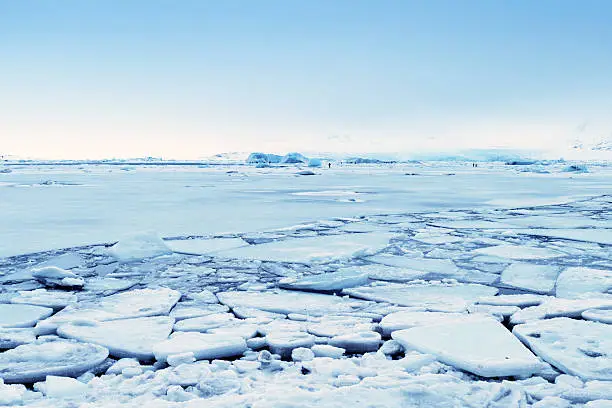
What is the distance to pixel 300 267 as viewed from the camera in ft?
10.3

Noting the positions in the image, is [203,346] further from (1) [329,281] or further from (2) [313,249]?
(2) [313,249]

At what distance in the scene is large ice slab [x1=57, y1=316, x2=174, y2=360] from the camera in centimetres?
174

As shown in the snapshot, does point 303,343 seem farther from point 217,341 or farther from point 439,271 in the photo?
point 439,271

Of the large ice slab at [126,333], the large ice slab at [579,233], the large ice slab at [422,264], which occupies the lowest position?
the large ice slab at [579,233]

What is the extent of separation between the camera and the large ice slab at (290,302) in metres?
2.24

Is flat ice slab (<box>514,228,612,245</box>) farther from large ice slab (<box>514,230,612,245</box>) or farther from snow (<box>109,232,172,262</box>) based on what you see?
snow (<box>109,232,172,262</box>)

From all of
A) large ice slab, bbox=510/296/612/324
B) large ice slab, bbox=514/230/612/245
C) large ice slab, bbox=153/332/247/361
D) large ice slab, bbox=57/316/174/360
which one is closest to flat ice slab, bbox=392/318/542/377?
large ice slab, bbox=510/296/612/324

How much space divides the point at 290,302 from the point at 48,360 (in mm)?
1044

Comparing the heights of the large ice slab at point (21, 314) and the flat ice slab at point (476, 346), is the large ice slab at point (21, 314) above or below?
below

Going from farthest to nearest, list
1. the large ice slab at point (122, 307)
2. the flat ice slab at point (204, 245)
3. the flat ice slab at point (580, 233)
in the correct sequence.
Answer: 1. the flat ice slab at point (580, 233)
2. the flat ice slab at point (204, 245)
3. the large ice slab at point (122, 307)

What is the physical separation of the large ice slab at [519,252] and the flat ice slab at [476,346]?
5.40 ft

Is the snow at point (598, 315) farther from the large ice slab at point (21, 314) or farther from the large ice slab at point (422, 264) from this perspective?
the large ice slab at point (21, 314)

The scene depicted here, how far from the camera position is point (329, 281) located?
261cm

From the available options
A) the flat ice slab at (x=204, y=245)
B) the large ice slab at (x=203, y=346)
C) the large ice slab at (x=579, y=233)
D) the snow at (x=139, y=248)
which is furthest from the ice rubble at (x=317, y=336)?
the large ice slab at (x=579, y=233)
